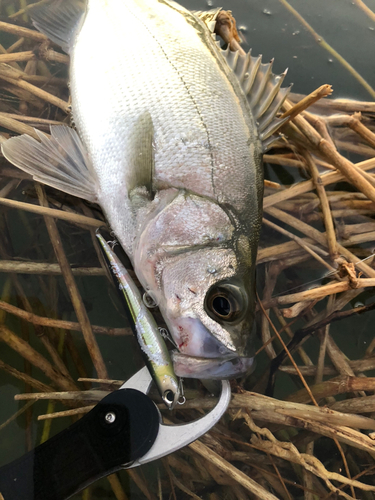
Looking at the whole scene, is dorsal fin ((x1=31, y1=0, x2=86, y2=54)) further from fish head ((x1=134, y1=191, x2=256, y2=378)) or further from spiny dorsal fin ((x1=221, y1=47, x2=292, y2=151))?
fish head ((x1=134, y1=191, x2=256, y2=378))

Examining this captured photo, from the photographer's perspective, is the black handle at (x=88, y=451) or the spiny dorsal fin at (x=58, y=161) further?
the spiny dorsal fin at (x=58, y=161)

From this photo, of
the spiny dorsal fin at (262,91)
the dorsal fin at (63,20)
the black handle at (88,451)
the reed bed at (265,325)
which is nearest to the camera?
the black handle at (88,451)

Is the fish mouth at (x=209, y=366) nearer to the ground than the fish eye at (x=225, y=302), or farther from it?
nearer to the ground

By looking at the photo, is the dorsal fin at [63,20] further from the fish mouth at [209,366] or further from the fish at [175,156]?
the fish mouth at [209,366]

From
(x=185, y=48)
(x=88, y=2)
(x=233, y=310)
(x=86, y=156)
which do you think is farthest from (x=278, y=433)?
(x=88, y=2)

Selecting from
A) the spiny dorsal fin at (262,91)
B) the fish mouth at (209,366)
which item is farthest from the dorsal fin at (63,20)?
the fish mouth at (209,366)

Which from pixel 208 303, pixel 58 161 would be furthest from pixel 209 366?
pixel 58 161

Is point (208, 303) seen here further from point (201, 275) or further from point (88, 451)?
point (88, 451)
